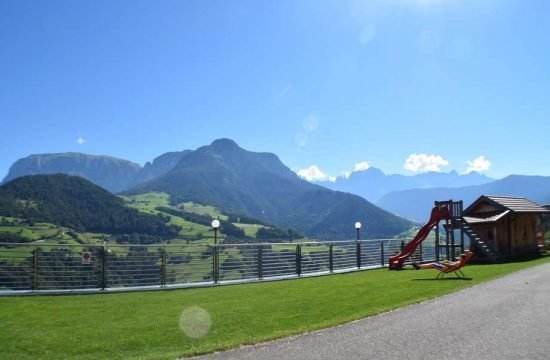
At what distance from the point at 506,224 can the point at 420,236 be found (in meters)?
8.30

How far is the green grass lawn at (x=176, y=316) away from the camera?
790cm

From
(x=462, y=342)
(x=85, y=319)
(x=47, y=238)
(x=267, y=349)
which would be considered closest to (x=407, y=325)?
(x=462, y=342)

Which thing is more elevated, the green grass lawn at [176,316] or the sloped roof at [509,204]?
the sloped roof at [509,204]

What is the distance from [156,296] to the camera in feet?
48.3

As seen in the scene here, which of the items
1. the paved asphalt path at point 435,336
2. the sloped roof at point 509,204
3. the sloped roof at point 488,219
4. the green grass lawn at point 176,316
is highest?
the sloped roof at point 509,204

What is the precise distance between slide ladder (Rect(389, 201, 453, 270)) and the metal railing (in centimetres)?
207

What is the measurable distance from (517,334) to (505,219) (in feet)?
81.4

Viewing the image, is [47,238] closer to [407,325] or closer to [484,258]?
[484,258]

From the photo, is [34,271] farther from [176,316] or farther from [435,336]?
[435,336]

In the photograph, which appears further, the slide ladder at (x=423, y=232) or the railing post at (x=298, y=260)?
the slide ladder at (x=423, y=232)

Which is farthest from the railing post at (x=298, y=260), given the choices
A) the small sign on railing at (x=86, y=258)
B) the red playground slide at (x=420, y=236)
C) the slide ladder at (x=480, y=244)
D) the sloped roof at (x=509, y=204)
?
the sloped roof at (x=509, y=204)

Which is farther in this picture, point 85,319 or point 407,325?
point 85,319

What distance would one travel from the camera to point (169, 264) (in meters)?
18.0

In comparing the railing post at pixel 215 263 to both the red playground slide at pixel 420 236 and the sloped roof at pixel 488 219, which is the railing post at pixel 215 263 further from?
the sloped roof at pixel 488 219
